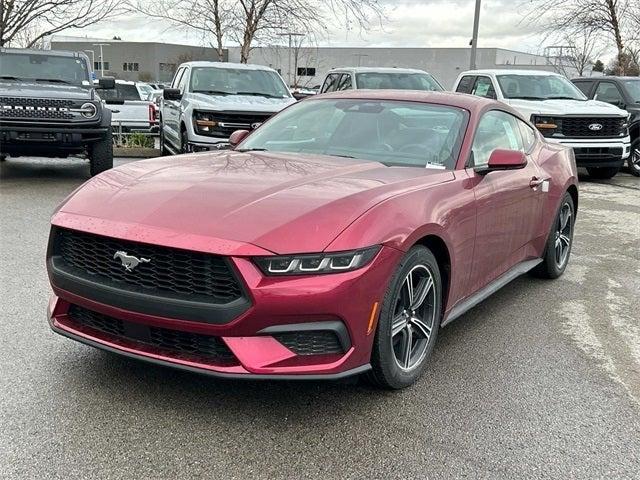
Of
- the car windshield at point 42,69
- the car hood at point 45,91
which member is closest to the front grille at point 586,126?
the car hood at point 45,91

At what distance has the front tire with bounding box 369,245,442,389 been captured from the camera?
3113 millimetres

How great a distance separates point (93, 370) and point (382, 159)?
2.12 metres

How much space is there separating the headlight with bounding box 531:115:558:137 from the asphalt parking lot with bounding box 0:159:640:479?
749 cm

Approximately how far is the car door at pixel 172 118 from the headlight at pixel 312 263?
339 inches

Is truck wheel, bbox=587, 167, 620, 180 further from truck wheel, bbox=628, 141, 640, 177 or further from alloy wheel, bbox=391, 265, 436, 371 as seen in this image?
alloy wheel, bbox=391, 265, 436, 371

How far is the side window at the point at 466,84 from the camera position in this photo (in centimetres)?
1341

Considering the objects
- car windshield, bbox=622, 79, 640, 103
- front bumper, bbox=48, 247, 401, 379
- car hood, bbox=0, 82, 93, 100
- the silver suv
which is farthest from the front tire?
car windshield, bbox=622, 79, 640, 103

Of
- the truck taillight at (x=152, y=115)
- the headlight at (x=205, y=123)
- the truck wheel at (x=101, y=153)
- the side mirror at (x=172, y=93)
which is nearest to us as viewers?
the truck wheel at (x=101, y=153)

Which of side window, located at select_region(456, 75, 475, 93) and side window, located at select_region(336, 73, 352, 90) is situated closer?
side window, located at select_region(336, 73, 352, 90)

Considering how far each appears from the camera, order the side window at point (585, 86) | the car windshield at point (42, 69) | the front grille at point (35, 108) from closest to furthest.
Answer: the front grille at point (35, 108), the car windshield at point (42, 69), the side window at point (585, 86)

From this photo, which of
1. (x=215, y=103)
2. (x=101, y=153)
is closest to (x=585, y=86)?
(x=215, y=103)

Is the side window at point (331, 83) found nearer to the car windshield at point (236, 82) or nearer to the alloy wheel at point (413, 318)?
the car windshield at point (236, 82)

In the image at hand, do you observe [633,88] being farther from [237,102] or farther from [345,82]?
[237,102]

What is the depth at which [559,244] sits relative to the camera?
577 centimetres
